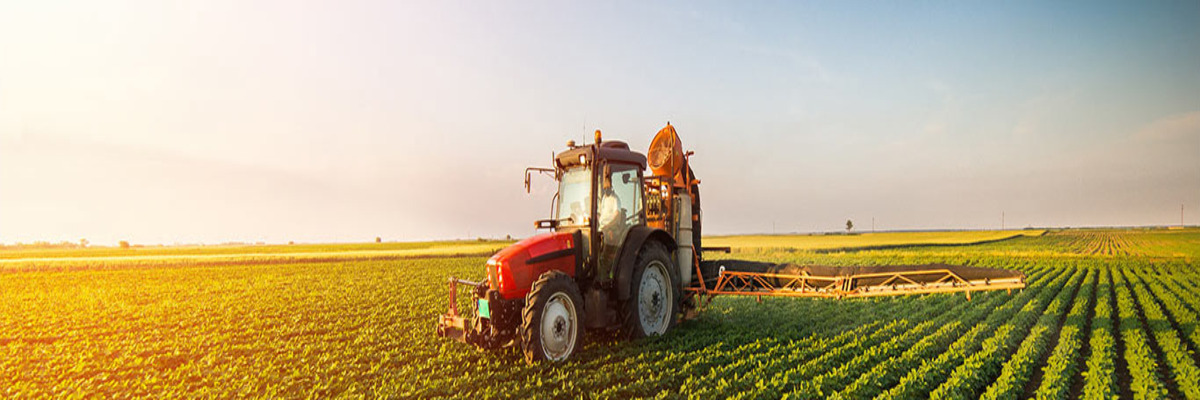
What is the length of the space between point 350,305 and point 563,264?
31.6ft

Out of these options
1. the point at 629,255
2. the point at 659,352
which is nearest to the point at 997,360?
the point at 659,352

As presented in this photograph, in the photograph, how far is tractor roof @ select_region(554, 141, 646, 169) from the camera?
26.2 ft

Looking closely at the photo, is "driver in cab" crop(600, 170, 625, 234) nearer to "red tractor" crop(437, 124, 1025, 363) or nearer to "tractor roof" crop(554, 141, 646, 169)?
"red tractor" crop(437, 124, 1025, 363)

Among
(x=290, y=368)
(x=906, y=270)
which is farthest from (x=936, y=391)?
(x=290, y=368)

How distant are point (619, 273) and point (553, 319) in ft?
4.47

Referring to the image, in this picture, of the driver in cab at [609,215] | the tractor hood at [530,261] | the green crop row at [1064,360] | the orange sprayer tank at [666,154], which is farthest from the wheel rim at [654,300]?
the green crop row at [1064,360]

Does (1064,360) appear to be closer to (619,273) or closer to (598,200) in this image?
(619,273)

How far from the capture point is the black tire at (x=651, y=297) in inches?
323

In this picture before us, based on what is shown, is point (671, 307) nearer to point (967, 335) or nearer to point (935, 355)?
point (935, 355)

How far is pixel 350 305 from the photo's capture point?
14891 millimetres

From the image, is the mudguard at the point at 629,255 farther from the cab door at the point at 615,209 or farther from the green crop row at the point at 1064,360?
the green crop row at the point at 1064,360

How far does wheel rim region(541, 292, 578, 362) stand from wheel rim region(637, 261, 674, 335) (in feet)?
4.54

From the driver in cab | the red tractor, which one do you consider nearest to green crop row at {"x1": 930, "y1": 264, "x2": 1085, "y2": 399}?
the red tractor

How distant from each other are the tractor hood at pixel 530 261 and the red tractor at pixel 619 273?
0.01 metres
